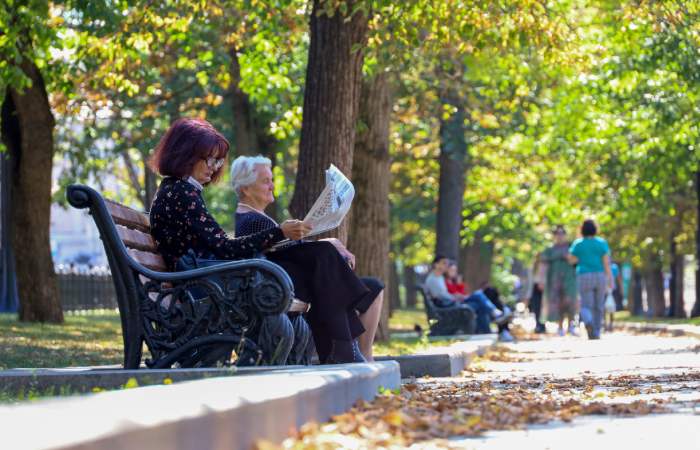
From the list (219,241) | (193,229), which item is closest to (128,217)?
(193,229)

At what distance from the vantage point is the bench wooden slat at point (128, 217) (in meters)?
8.03

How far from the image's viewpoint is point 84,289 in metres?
39.4

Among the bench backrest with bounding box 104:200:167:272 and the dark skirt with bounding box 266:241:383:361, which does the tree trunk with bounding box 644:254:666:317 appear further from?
the bench backrest with bounding box 104:200:167:272

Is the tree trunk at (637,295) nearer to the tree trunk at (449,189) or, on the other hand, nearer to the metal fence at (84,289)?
the metal fence at (84,289)

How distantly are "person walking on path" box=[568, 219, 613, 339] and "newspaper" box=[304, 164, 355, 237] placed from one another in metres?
13.6

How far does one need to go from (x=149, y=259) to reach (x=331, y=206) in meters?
1.03

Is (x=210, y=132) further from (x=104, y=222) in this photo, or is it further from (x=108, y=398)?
(x=108, y=398)

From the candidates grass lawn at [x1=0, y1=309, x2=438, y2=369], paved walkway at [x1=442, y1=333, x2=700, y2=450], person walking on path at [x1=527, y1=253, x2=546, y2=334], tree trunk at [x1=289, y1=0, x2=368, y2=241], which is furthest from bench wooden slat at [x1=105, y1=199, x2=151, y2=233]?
person walking on path at [x1=527, y1=253, x2=546, y2=334]

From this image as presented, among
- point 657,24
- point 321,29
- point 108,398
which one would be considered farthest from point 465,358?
point 108,398

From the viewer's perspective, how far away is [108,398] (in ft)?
14.5

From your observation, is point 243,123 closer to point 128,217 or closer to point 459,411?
point 128,217

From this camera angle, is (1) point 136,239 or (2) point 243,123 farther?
(2) point 243,123

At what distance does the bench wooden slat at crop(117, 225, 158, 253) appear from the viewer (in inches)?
314

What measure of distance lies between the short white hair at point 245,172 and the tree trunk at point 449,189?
68.3 feet
